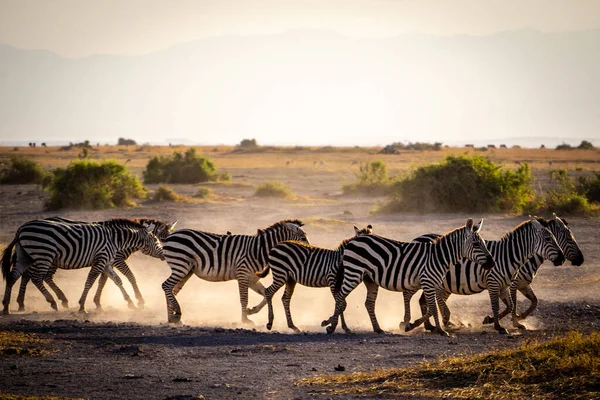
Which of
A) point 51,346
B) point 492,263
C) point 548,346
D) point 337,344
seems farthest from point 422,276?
point 51,346

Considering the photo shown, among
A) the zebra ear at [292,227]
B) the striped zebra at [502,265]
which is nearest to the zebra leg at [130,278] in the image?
the zebra ear at [292,227]

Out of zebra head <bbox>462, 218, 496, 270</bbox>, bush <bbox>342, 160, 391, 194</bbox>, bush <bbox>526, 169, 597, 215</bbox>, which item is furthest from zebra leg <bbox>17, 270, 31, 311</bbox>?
bush <bbox>342, 160, 391, 194</bbox>

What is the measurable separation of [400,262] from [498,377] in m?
4.67

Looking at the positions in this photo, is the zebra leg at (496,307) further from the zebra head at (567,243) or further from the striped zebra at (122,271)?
the striped zebra at (122,271)

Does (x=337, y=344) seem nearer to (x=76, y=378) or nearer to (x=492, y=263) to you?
(x=492, y=263)

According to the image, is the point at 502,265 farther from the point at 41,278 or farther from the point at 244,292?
the point at 41,278

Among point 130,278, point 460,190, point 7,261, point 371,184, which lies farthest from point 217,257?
point 371,184

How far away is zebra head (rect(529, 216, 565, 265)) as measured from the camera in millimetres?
13883

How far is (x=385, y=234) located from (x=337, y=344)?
10.8 m

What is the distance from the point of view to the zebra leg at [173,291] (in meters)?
14.6

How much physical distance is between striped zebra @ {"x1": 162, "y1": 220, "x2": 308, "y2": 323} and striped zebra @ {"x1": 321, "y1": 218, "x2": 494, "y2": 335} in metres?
1.75

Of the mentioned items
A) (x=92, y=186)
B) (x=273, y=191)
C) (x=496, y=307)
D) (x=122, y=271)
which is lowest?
(x=496, y=307)

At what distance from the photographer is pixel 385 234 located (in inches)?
903

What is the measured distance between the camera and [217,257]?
14914mm
